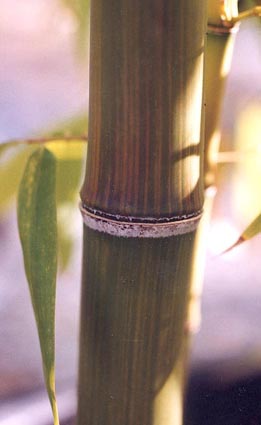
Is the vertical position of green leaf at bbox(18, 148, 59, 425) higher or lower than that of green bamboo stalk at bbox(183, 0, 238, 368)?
lower

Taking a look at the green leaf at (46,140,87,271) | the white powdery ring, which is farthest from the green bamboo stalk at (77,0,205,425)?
the green leaf at (46,140,87,271)

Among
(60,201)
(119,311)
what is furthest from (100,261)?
(60,201)

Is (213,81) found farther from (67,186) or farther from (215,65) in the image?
(67,186)

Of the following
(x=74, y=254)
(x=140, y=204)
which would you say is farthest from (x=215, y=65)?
(x=74, y=254)

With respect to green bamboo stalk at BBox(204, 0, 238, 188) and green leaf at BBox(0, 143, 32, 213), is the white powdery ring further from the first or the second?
green leaf at BBox(0, 143, 32, 213)

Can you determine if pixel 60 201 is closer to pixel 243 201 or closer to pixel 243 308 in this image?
pixel 243 201
